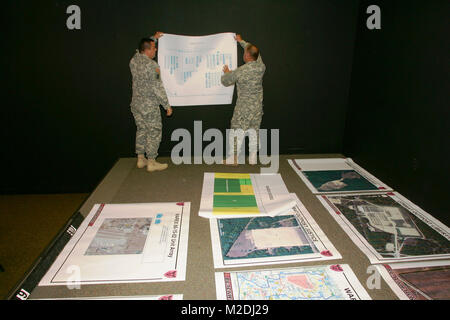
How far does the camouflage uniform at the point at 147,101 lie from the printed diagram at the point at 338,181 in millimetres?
1062

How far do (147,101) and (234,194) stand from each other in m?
0.91

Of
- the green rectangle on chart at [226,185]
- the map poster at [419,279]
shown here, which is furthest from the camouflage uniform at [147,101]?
the map poster at [419,279]

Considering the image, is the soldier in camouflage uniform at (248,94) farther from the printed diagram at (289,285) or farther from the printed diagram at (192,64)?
Result: the printed diagram at (289,285)

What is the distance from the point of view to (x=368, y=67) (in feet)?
6.75

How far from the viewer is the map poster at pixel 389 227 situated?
1204 mm

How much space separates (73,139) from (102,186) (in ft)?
2.47

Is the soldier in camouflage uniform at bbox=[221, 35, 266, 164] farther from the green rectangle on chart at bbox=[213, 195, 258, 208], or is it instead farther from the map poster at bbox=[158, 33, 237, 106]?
the green rectangle on chart at bbox=[213, 195, 258, 208]

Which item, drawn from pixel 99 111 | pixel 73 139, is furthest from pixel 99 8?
pixel 73 139

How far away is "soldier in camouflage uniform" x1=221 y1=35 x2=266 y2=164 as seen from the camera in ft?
6.88

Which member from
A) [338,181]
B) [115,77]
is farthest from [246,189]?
[115,77]

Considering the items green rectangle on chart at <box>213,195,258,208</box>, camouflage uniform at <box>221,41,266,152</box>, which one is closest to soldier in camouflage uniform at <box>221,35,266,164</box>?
camouflage uniform at <box>221,41,266,152</box>

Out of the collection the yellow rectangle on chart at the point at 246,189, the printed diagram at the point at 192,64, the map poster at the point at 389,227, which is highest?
the printed diagram at the point at 192,64

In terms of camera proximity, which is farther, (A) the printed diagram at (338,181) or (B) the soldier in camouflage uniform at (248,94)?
(B) the soldier in camouflage uniform at (248,94)

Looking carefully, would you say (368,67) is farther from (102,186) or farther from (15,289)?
(15,289)
